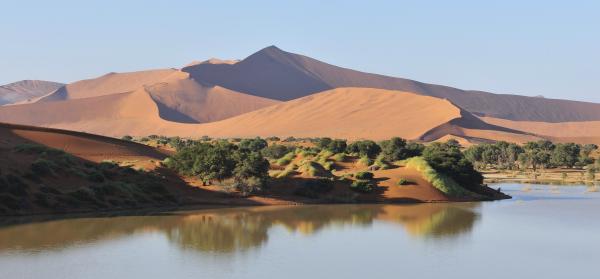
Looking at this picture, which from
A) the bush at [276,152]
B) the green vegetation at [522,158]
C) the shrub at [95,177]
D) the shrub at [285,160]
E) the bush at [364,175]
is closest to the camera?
the shrub at [95,177]

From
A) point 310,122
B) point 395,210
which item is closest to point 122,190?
point 395,210

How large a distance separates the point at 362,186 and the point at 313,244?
21.3 m

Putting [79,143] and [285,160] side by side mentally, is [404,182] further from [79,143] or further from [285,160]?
[79,143]

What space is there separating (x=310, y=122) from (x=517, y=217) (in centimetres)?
12580

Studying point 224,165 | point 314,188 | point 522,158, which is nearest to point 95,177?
point 224,165

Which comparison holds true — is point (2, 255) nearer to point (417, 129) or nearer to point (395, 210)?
point (395, 210)

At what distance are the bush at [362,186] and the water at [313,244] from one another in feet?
20.8

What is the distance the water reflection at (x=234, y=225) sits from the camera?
31938mm

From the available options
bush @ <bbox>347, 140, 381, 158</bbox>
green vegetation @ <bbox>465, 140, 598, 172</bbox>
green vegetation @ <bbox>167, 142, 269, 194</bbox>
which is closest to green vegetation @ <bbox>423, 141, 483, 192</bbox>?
green vegetation @ <bbox>167, 142, 269, 194</bbox>

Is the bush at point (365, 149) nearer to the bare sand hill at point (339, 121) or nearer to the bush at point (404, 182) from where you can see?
the bush at point (404, 182)

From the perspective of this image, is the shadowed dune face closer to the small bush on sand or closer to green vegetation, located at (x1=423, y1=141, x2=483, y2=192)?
green vegetation, located at (x1=423, y1=141, x2=483, y2=192)

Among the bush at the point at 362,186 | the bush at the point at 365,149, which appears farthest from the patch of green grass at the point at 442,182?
the bush at the point at 365,149

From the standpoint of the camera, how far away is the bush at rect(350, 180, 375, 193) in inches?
2077

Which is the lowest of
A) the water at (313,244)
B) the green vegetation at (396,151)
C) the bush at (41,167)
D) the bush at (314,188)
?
the water at (313,244)
